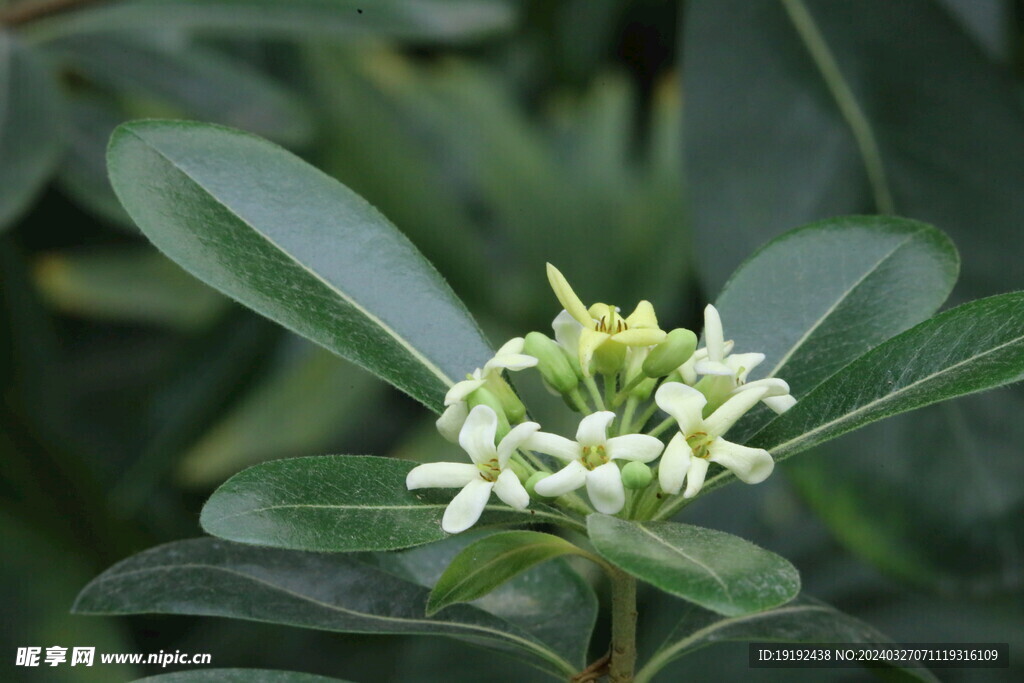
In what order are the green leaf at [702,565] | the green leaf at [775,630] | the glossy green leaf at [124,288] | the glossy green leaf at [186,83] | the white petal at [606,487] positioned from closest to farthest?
the green leaf at [702,565]
the white petal at [606,487]
the green leaf at [775,630]
the glossy green leaf at [186,83]
the glossy green leaf at [124,288]

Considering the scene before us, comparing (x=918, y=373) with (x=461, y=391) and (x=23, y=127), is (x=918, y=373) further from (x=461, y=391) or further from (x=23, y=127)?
(x=23, y=127)

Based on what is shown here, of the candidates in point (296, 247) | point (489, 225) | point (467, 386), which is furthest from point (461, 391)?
point (489, 225)

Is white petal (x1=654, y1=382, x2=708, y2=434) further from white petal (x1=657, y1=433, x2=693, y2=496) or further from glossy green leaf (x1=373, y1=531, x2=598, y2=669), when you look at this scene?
glossy green leaf (x1=373, y1=531, x2=598, y2=669)

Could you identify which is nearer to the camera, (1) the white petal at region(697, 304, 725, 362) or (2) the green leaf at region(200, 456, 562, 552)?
(2) the green leaf at region(200, 456, 562, 552)

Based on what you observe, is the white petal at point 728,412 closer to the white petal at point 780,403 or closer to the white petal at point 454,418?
the white petal at point 780,403

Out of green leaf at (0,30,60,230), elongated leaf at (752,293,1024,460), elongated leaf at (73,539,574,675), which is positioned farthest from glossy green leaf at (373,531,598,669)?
green leaf at (0,30,60,230)

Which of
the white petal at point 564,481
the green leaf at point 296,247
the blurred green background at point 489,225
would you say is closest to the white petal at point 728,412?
the white petal at point 564,481
